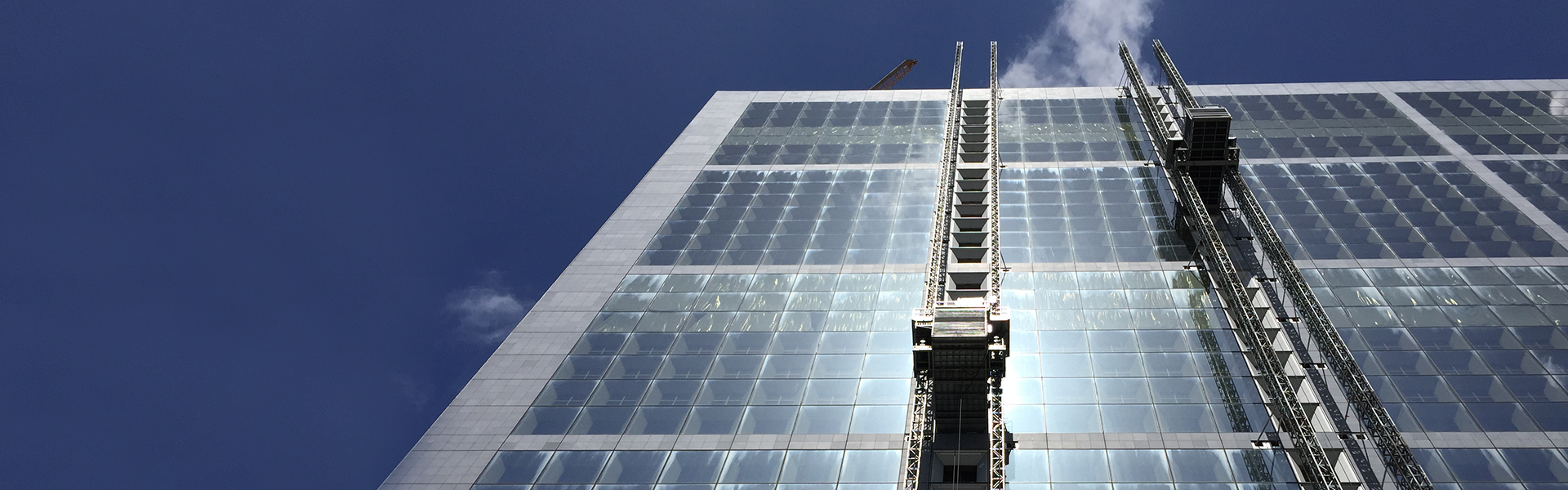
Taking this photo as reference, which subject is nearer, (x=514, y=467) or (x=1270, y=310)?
(x=514, y=467)

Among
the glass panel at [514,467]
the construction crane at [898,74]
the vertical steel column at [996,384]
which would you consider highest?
the construction crane at [898,74]

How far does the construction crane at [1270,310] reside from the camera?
3428 cm

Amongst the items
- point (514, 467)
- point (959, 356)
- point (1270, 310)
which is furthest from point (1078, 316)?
point (514, 467)

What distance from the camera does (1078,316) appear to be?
1741 inches

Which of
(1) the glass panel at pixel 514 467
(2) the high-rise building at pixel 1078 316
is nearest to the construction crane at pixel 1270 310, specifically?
(2) the high-rise building at pixel 1078 316

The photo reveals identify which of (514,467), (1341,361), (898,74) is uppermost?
(898,74)

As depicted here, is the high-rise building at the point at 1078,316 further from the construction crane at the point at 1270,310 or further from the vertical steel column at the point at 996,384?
the vertical steel column at the point at 996,384

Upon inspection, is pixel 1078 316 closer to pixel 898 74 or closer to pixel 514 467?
pixel 514 467

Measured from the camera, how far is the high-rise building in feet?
118

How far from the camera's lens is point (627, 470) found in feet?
122

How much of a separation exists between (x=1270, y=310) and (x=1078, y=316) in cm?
908

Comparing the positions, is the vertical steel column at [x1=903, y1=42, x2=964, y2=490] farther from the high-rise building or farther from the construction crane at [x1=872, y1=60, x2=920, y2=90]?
the construction crane at [x1=872, y1=60, x2=920, y2=90]

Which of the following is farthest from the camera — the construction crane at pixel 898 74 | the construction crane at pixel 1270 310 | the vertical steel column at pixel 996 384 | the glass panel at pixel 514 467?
the construction crane at pixel 898 74

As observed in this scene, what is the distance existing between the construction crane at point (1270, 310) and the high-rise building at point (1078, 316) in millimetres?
186
